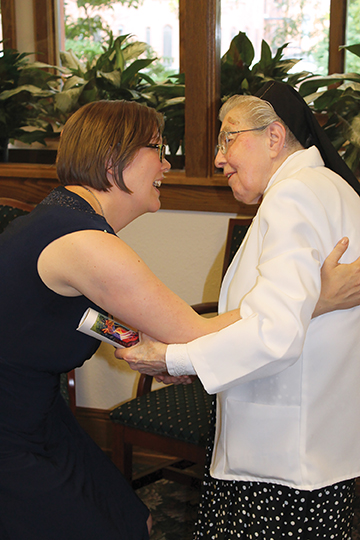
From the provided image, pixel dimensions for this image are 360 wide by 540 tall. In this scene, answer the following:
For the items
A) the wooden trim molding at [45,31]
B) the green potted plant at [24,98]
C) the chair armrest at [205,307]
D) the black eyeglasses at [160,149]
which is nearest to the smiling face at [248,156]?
the black eyeglasses at [160,149]

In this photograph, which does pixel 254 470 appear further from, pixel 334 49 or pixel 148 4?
pixel 148 4

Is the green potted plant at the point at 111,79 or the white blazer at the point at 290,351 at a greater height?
the green potted plant at the point at 111,79

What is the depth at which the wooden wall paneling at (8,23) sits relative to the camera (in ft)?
11.5

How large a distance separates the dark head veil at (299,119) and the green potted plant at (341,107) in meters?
1.10

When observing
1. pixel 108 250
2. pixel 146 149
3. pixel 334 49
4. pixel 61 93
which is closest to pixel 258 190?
pixel 146 149

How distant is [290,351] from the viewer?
1255mm

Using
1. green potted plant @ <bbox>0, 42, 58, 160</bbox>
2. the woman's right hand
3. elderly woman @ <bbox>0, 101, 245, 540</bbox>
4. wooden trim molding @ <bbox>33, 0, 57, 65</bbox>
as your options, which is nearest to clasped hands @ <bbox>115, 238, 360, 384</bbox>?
the woman's right hand

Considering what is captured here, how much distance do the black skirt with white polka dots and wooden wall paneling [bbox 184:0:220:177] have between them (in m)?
1.78

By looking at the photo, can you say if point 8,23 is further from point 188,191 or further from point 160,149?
point 160,149

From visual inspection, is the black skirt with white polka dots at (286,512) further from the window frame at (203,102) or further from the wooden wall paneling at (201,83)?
the wooden wall paneling at (201,83)

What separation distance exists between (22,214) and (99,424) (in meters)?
1.37

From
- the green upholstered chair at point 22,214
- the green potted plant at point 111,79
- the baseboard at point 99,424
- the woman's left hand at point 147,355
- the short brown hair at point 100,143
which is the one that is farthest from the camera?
the baseboard at point 99,424

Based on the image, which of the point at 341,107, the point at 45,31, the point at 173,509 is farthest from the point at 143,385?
the point at 45,31

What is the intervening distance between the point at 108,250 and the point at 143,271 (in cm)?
11
